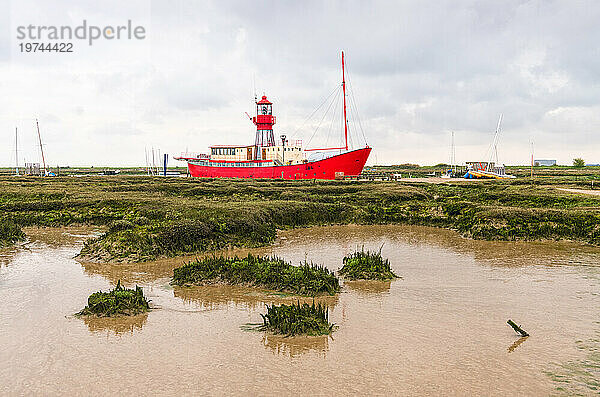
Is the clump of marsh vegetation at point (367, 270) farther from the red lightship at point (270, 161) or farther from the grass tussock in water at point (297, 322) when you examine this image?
the red lightship at point (270, 161)

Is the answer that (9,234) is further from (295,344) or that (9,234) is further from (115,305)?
(295,344)

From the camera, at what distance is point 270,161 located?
7344 centimetres

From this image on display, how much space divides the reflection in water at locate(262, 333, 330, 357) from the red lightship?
56.9 m

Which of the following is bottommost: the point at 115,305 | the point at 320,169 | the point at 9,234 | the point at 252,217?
the point at 115,305

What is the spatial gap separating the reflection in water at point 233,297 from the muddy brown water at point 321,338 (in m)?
0.06

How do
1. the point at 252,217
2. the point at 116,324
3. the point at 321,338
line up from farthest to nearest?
the point at 252,217 → the point at 116,324 → the point at 321,338

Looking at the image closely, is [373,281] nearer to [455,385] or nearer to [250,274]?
[250,274]

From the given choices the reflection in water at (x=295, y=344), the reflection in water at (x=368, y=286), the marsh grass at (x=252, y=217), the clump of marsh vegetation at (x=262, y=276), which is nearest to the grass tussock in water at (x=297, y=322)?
the reflection in water at (x=295, y=344)

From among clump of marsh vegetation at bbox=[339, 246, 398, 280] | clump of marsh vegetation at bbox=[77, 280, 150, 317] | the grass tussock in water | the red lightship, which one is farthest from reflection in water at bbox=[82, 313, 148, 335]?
the red lightship

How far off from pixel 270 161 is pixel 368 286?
6039cm

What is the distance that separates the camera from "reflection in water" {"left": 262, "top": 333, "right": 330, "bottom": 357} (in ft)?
29.8

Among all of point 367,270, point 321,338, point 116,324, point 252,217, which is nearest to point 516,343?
point 321,338

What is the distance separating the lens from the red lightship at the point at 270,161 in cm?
6712

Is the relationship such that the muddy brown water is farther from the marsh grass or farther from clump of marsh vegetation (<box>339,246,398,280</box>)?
the marsh grass
